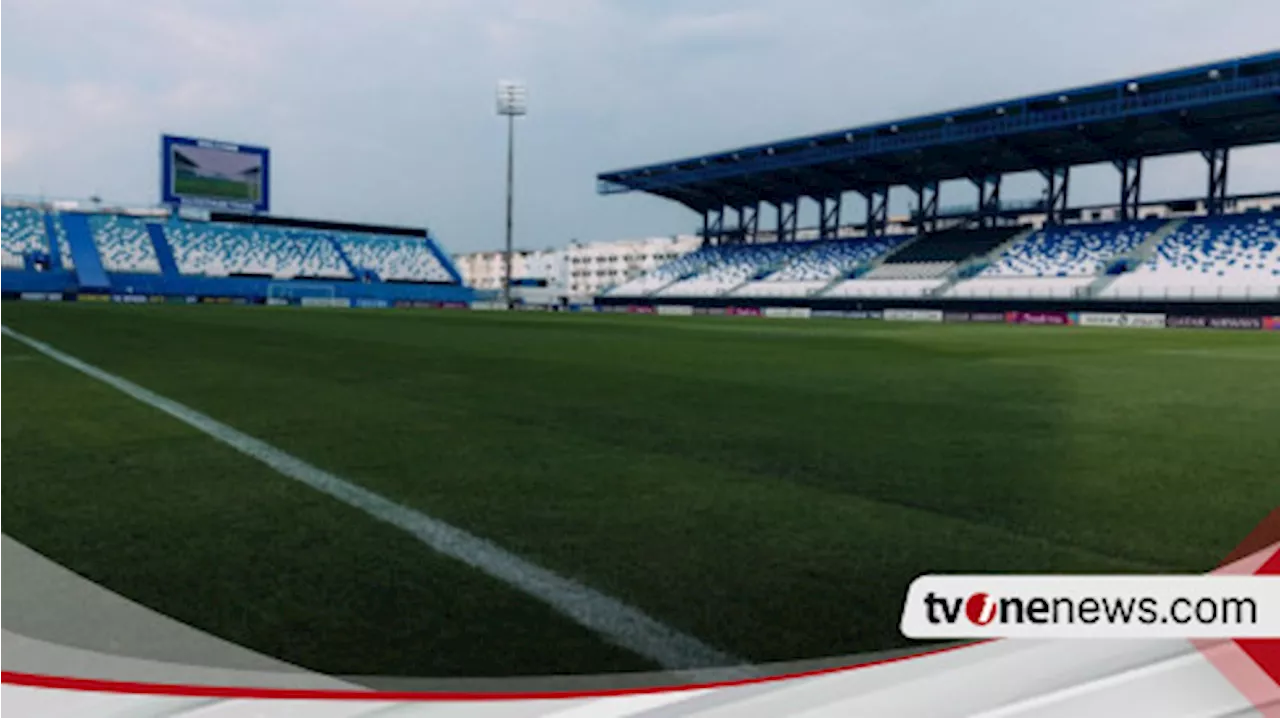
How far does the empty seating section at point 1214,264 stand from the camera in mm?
33250

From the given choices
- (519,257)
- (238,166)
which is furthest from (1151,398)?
(519,257)

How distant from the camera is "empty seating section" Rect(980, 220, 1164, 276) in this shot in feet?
130

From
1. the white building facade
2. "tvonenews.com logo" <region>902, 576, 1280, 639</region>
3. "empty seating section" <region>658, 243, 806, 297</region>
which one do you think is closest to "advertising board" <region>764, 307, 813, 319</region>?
"empty seating section" <region>658, 243, 806, 297</region>

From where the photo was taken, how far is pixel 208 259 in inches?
2351

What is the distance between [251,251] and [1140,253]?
55.7m

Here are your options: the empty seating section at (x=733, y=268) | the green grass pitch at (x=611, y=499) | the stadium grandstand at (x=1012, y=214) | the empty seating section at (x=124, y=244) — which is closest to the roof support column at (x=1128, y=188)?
the stadium grandstand at (x=1012, y=214)

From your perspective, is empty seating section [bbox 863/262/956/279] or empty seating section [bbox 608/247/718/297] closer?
empty seating section [bbox 863/262/956/279]

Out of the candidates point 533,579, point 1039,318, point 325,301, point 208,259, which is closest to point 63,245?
point 208,259

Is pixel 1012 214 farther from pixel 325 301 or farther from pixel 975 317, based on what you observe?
pixel 325 301

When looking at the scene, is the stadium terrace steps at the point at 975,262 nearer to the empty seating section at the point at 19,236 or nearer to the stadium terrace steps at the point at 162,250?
the stadium terrace steps at the point at 162,250

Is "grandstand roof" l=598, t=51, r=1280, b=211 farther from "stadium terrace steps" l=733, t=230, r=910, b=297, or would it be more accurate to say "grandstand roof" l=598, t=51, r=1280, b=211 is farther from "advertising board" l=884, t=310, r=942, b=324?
"advertising board" l=884, t=310, r=942, b=324

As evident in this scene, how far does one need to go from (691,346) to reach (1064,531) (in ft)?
39.2

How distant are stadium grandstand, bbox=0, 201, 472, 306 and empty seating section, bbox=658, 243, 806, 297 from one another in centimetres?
2012

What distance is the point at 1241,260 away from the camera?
34719 millimetres
